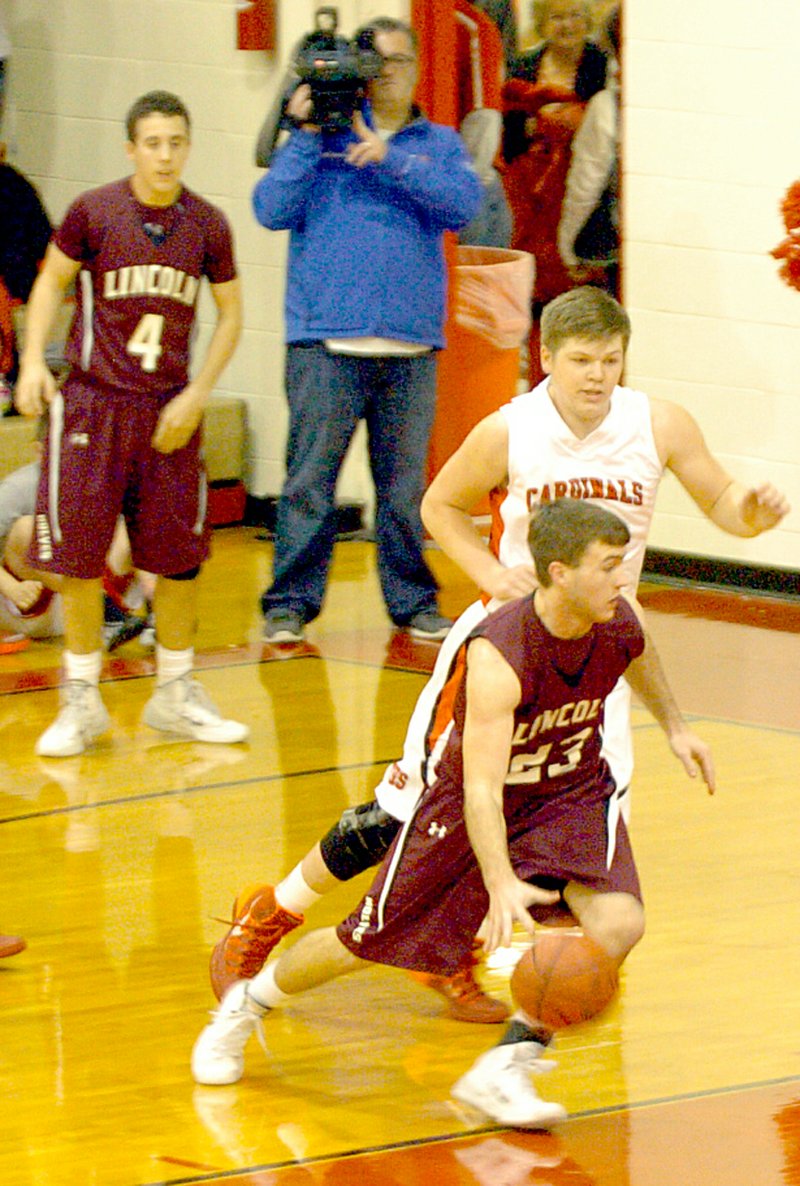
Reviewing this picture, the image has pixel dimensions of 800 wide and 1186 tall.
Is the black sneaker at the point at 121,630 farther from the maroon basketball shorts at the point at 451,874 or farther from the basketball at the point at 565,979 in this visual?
the basketball at the point at 565,979

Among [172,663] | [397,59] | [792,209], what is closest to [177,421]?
[172,663]

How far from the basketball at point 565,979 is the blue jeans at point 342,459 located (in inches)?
156

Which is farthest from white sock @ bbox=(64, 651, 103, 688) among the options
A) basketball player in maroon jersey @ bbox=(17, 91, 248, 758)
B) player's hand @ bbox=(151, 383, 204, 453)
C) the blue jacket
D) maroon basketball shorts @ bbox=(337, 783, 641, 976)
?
maroon basketball shorts @ bbox=(337, 783, 641, 976)

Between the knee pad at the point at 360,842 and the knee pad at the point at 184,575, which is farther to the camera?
the knee pad at the point at 184,575

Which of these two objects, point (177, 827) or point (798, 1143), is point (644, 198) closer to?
point (177, 827)

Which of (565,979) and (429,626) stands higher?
(565,979)

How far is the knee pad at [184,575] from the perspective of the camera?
6.69 m

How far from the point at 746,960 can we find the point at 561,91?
5844 millimetres

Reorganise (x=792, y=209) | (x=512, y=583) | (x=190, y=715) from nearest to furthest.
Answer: (x=512, y=583)
(x=190, y=715)
(x=792, y=209)

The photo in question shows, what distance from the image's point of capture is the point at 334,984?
4941 millimetres

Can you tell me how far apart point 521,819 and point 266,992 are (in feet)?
2.05

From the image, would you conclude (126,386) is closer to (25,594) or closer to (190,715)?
(190,715)

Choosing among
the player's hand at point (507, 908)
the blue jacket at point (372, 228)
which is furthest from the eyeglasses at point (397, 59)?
the player's hand at point (507, 908)

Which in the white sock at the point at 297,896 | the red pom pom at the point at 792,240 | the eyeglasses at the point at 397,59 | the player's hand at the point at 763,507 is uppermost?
the eyeglasses at the point at 397,59
